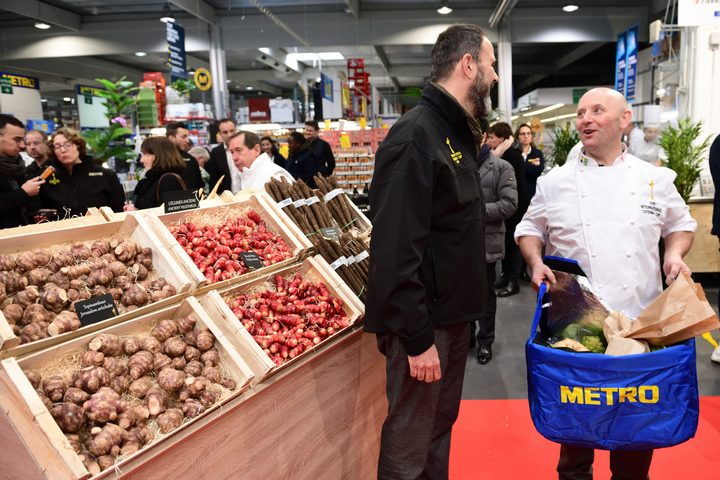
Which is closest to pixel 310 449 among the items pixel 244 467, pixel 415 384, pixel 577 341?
pixel 244 467

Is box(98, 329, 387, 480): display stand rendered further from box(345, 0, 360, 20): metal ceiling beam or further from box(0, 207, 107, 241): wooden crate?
box(345, 0, 360, 20): metal ceiling beam

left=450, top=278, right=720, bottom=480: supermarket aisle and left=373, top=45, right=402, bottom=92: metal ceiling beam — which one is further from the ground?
left=373, top=45, right=402, bottom=92: metal ceiling beam

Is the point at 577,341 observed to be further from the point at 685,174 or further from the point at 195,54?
the point at 195,54

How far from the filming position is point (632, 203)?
7.34 ft

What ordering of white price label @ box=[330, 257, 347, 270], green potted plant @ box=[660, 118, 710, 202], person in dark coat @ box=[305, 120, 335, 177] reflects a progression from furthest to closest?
1. person in dark coat @ box=[305, 120, 335, 177]
2. green potted plant @ box=[660, 118, 710, 202]
3. white price label @ box=[330, 257, 347, 270]

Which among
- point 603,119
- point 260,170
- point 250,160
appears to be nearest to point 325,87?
point 250,160

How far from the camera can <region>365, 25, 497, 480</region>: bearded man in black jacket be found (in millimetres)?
1804

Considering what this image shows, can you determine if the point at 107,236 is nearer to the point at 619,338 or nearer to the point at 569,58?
the point at 619,338

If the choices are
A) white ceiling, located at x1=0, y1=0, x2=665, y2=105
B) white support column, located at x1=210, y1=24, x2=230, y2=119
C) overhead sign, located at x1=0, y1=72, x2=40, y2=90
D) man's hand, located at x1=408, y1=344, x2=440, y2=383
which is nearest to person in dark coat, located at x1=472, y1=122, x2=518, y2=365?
man's hand, located at x1=408, y1=344, x2=440, y2=383

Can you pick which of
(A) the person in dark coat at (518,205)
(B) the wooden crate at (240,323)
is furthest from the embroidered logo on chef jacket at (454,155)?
(A) the person in dark coat at (518,205)

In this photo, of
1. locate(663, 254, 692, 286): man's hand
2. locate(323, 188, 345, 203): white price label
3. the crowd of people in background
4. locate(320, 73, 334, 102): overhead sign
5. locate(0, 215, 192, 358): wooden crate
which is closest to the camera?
locate(0, 215, 192, 358): wooden crate

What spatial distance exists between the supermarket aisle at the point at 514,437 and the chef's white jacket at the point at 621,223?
1123mm

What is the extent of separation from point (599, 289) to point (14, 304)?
2085mm

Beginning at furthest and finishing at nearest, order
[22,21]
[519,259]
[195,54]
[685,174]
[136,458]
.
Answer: [195,54] → [22,21] → [519,259] → [685,174] → [136,458]
